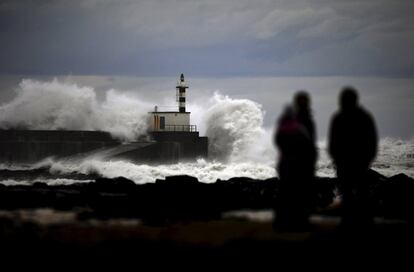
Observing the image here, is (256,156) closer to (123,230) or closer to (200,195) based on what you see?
(200,195)

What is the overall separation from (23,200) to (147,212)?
3.48 meters

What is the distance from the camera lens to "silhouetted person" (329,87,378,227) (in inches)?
283

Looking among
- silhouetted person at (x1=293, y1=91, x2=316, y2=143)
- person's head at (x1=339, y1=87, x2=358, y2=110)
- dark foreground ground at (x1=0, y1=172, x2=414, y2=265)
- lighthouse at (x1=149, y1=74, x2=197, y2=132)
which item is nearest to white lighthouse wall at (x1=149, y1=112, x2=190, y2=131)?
lighthouse at (x1=149, y1=74, x2=197, y2=132)

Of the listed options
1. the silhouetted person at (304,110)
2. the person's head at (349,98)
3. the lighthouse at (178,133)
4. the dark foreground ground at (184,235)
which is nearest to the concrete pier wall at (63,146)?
Answer: the lighthouse at (178,133)

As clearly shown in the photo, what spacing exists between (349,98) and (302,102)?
0.58 m

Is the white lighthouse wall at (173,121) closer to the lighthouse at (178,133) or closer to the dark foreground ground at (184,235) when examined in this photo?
the lighthouse at (178,133)

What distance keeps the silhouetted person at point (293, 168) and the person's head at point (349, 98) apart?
0.47m

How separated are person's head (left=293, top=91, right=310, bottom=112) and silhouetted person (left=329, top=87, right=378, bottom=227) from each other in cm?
50

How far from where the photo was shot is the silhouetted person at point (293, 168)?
7348 mm

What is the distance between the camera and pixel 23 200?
13586mm

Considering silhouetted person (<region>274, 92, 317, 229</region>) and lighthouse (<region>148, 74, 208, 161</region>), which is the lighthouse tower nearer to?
lighthouse (<region>148, 74, 208, 161</region>)

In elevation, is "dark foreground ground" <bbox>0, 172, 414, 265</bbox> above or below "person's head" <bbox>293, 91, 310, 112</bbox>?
below

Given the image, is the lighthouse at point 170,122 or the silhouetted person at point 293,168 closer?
the silhouetted person at point 293,168

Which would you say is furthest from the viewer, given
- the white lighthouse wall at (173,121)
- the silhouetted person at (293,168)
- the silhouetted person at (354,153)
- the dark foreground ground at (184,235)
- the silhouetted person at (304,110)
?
the white lighthouse wall at (173,121)
